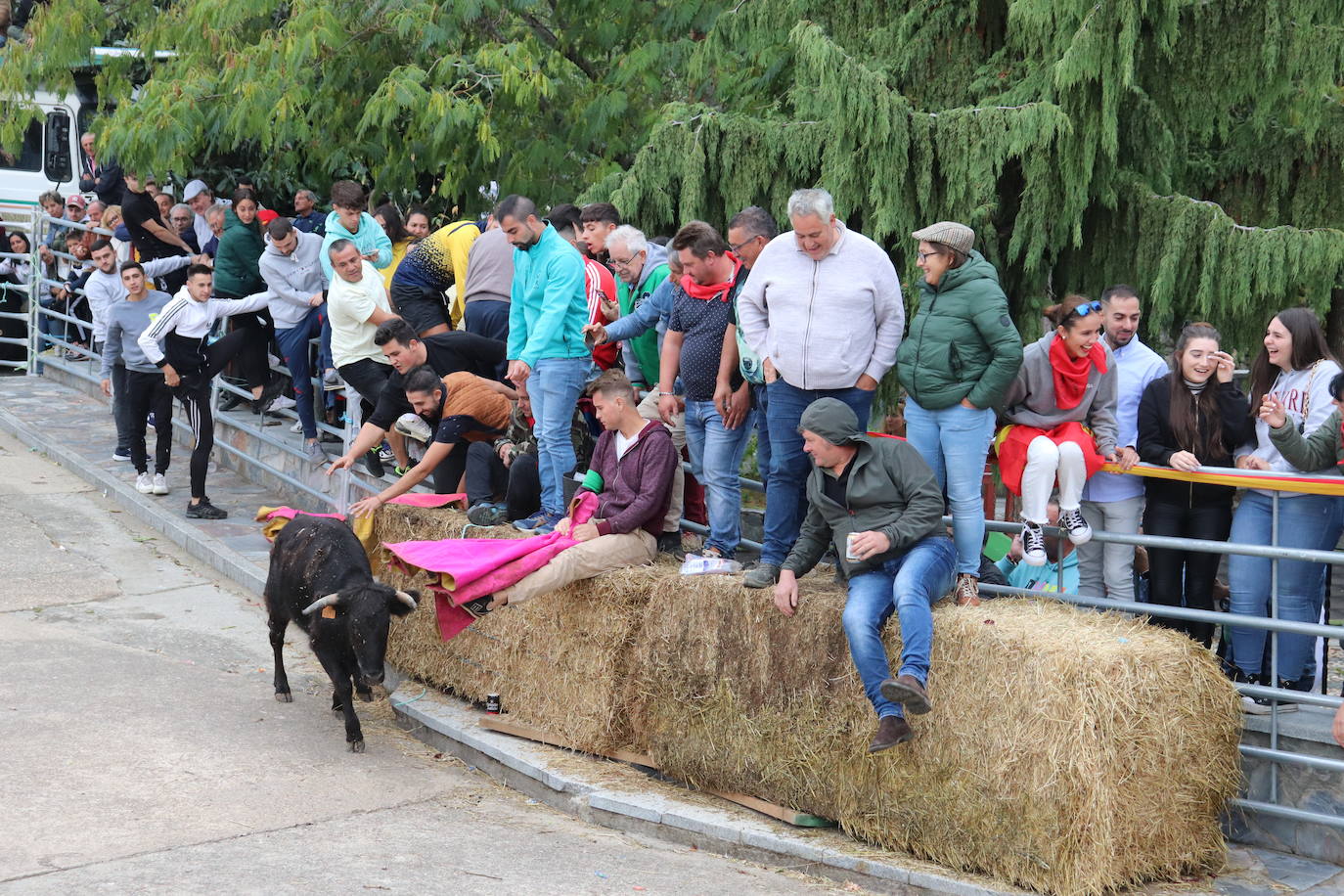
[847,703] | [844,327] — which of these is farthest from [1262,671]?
[844,327]

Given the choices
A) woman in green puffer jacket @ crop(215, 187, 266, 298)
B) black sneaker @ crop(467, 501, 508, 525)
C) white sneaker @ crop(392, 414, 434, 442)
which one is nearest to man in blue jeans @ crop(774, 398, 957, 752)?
black sneaker @ crop(467, 501, 508, 525)

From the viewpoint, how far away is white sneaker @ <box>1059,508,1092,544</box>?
20.6 ft

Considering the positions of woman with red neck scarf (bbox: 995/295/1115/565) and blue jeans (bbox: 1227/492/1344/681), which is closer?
blue jeans (bbox: 1227/492/1344/681)

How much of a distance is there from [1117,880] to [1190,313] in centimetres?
425

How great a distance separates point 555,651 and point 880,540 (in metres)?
2.41

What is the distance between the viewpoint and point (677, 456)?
24.6 ft

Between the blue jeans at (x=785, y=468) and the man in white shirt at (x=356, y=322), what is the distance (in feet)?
12.2

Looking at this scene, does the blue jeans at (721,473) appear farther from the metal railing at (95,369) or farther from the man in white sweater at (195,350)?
the man in white sweater at (195,350)

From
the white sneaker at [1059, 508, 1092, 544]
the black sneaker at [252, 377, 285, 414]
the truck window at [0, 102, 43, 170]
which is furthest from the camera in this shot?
the truck window at [0, 102, 43, 170]

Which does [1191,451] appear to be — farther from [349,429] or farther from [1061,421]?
[349,429]

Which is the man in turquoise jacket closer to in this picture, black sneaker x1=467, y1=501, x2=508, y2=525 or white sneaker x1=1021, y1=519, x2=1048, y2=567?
black sneaker x1=467, y1=501, x2=508, y2=525

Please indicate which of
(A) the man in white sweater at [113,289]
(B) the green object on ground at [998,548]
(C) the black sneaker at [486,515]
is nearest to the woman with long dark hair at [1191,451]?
(B) the green object on ground at [998,548]

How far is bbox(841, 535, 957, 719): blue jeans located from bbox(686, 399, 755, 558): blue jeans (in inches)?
51.2

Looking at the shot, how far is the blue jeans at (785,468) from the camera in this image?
6.98m
